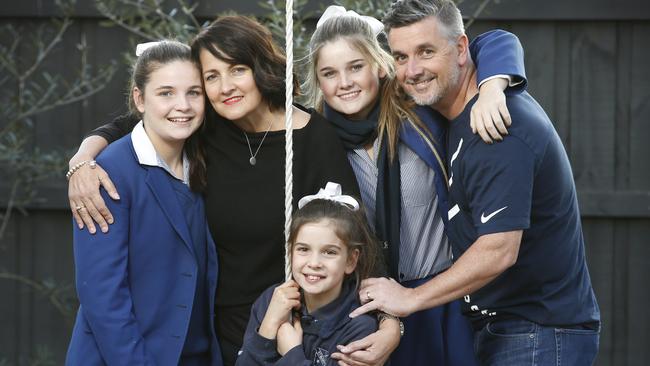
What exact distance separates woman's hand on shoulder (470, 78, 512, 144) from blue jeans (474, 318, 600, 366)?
56 centimetres

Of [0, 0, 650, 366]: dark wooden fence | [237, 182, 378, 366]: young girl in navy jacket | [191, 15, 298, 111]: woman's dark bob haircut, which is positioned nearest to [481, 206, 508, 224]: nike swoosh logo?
[237, 182, 378, 366]: young girl in navy jacket

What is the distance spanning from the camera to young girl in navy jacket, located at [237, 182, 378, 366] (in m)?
3.08

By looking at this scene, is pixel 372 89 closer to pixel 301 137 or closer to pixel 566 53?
pixel 301 137

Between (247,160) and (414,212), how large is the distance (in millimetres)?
523

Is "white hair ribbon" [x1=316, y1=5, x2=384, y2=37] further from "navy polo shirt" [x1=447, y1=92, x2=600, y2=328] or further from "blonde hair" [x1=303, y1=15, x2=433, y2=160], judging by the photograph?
"navy polo shirt" [x1=447, y1=92, x2=600, y2=328]

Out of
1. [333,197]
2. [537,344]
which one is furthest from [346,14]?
[537,344]

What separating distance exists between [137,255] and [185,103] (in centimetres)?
45

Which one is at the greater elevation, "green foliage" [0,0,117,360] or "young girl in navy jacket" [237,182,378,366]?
"green foliage" [0,0,117,360]

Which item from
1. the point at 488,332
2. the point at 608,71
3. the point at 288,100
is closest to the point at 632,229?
the point at 608,71

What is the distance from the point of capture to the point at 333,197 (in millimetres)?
3199

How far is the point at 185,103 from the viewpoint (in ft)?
10.6

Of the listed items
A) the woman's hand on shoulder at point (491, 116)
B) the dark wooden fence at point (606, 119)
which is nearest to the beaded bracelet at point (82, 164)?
the woman's hand on shoulder at point (491, 116)

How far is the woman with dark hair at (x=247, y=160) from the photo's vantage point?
10.7ft

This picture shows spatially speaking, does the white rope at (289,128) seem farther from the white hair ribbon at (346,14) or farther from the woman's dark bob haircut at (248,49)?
the white hair ribbon at (346,14)
